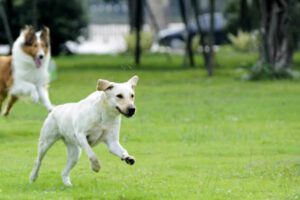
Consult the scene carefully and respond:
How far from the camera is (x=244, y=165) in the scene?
593 inches

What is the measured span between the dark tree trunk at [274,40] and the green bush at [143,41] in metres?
19.7

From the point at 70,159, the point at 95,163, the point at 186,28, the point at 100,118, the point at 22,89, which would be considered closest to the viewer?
the point at 95,163

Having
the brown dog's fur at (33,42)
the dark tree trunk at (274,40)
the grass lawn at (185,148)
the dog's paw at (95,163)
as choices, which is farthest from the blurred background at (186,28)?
the dog's paw at (95,163)

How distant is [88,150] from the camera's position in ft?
40.0

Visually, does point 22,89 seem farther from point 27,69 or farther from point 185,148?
point 185,148

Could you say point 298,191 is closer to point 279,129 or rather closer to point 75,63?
point 279,129

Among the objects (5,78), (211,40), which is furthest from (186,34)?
(5,78)

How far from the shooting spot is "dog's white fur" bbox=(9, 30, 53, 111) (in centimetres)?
2078

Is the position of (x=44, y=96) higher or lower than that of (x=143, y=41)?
higher

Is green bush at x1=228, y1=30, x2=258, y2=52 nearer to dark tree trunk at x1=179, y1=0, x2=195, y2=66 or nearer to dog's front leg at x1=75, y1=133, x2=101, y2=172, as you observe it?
dark tree trunk at x1=179, y1=0, x2=195, y2=66

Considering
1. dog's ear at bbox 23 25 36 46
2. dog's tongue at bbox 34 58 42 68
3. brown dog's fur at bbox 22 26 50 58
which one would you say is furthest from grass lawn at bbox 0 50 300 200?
dog's ear at bbox 23 25 36 46

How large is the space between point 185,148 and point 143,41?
4094 cm

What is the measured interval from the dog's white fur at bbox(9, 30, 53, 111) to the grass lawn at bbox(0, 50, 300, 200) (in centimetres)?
69

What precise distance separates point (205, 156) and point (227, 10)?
132ft
